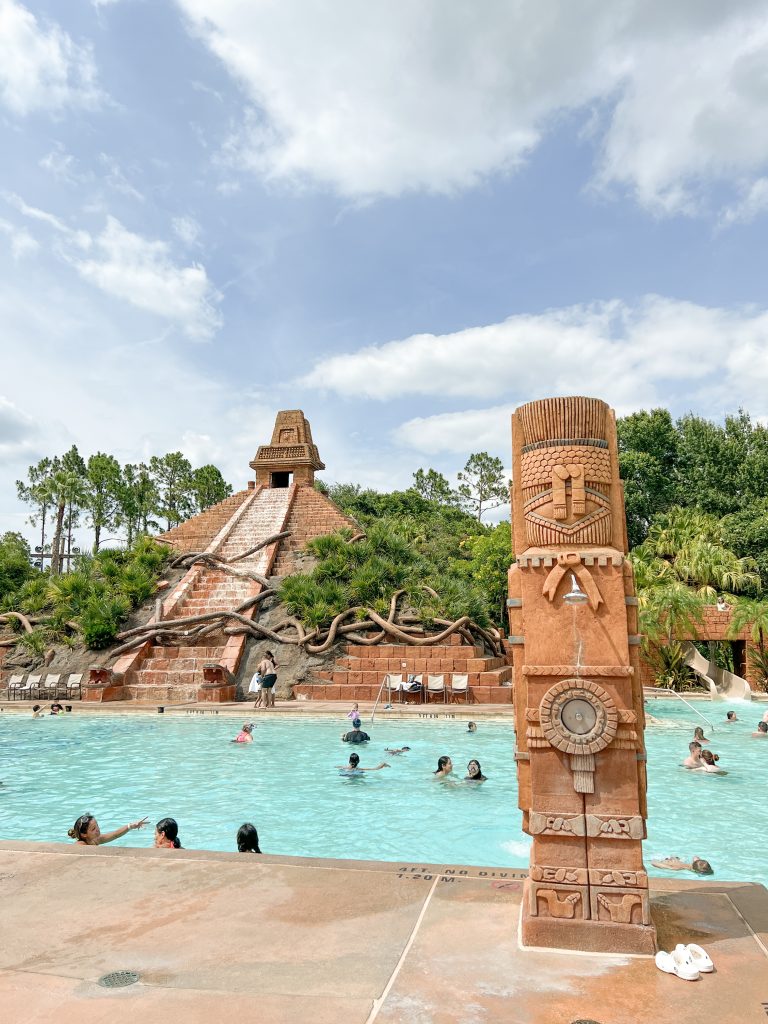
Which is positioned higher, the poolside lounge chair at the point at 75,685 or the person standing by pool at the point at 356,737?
the poolside lounge chair at the point at 75,685

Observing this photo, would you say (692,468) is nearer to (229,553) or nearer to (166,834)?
(229,553)

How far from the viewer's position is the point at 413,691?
56.3 feet

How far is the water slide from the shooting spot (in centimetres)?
1795

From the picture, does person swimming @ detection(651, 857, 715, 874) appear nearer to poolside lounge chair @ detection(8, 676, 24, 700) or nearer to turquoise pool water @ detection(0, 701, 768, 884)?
turquoise pool water @ detection(0, 701, 768, 884)

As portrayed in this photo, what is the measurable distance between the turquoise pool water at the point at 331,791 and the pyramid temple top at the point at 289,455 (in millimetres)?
18880

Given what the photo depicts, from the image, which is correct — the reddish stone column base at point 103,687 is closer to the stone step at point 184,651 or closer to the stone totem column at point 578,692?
the stone step at point 184,651

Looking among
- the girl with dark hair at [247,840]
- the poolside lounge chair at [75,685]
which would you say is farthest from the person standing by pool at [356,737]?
the poolside lounge chair at [75,685]

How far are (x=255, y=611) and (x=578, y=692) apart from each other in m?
18.8

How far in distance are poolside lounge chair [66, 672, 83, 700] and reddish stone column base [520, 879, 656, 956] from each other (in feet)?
55.7

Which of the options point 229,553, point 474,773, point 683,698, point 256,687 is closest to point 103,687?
point 256,687

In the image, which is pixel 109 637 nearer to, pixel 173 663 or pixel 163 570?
pixel 173 663

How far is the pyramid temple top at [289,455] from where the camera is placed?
3269 centimetres

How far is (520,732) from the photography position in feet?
13.1

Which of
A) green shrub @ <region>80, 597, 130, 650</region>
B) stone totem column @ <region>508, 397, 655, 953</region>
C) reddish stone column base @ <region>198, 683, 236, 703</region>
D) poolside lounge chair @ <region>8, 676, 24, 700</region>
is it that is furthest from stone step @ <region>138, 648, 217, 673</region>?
stone totem column @ <region>508, 397, 655, 953</region>
